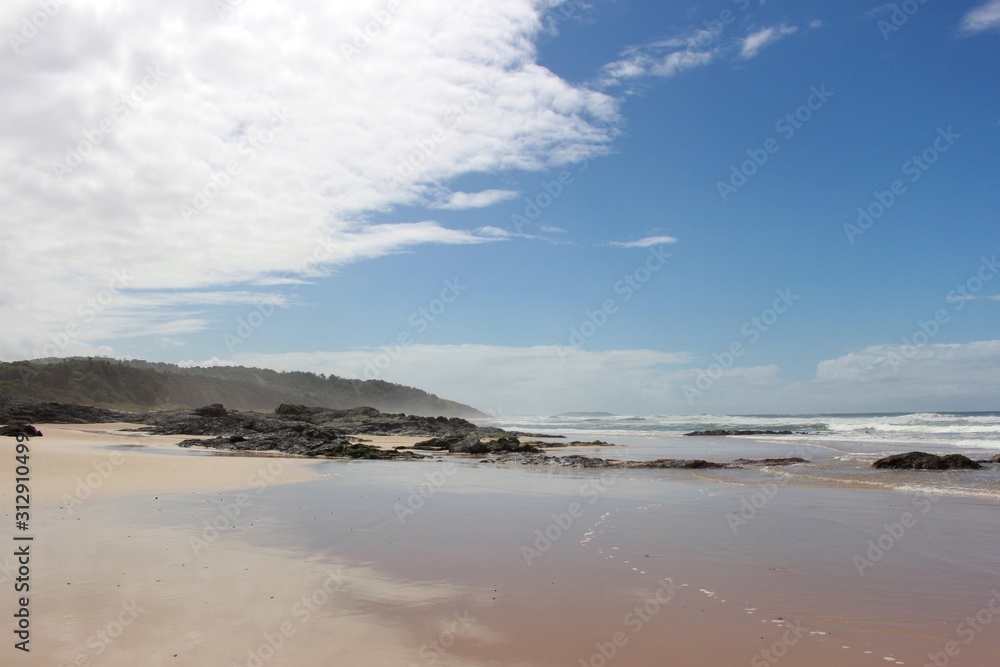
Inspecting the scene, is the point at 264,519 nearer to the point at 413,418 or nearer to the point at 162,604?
the point at 162,604

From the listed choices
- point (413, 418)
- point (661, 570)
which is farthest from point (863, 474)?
point (413, 418)

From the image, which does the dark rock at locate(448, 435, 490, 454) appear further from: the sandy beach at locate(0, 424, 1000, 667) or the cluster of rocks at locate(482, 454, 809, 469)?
the sandy beach at locate(0, 424, 1000, 667)

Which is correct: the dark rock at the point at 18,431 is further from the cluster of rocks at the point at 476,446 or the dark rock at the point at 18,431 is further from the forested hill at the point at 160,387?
the forested hill at the point at 160,387

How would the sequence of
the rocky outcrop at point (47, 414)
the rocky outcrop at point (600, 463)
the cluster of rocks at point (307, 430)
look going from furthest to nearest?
the rocky outcrop at point (47, 414) → the cluster of rocks at point (307, 430) → the rocky outcrop at point (600, 463)

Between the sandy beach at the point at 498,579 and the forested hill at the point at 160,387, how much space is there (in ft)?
176

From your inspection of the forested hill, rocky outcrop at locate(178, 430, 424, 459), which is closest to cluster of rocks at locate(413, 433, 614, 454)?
rocky outcrop at locate(178, 430, 424, 459)

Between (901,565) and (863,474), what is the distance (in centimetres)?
1169

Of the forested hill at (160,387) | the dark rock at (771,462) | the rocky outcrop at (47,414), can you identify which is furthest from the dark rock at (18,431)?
the forested hill at (160,387)

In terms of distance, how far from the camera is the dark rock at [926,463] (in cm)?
1914

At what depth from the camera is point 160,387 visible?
7162 cm

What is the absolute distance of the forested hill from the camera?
196ft

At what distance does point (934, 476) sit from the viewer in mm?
17422

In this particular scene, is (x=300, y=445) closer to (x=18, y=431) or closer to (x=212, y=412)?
(x=18, y=431)

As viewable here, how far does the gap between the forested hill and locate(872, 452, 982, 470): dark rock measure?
59830mm
